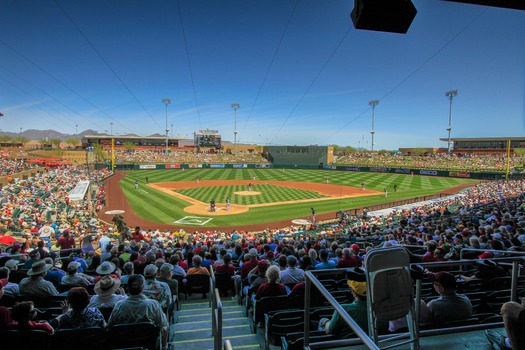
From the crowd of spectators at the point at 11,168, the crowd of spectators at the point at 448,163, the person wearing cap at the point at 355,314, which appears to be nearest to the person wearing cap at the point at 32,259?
the person wearing cap at the point at 355,314

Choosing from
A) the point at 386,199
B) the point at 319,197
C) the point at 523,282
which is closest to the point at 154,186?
the point at 319,197

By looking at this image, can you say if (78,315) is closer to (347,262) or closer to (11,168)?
(347,262)

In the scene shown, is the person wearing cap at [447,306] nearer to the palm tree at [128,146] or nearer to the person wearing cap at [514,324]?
the person wearing cap at [514,324]

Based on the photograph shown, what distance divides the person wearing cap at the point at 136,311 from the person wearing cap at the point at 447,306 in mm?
3250

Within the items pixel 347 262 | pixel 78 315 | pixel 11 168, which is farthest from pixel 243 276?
pixel 11 168

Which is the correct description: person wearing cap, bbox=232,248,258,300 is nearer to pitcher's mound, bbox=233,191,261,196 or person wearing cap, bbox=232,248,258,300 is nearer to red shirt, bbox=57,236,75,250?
red shirt, bbox=57,236,75,250

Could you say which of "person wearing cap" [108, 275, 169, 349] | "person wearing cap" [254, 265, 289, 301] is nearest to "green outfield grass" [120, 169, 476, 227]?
"person wearing cap" [254, 265, 289, 301]

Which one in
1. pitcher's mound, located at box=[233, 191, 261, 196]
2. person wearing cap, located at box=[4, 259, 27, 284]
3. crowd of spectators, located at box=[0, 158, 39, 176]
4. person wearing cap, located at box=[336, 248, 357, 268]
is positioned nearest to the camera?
person wearing cap, located at box=[4, 259, 27, 284]

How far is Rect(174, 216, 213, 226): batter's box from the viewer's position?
23891 mm

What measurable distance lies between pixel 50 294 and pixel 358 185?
154 ft

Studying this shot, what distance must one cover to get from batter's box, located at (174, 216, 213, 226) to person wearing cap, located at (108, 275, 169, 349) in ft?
65.4

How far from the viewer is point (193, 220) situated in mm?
24766

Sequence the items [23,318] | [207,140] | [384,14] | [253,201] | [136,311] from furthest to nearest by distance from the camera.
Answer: [207,140], [253,201], [136,311], [384,14], [23,318]

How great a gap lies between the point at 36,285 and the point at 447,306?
20.0 ft
